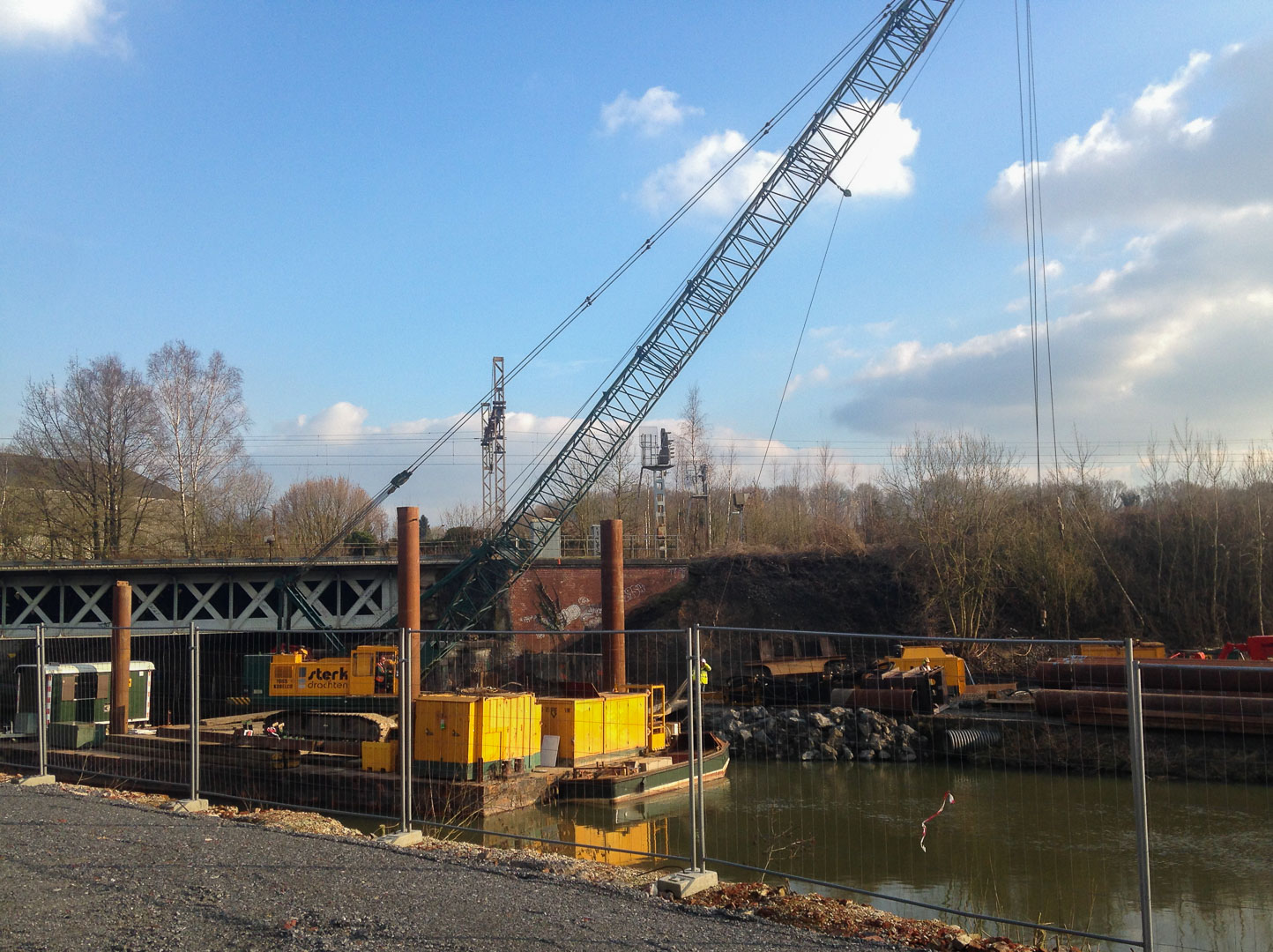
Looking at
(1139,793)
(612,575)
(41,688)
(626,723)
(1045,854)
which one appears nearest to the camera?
(1139,793)

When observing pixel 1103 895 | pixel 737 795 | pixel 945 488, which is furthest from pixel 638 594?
pixel 1103 895

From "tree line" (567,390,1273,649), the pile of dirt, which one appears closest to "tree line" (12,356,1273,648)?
"tree line" (567,390,1273,649)

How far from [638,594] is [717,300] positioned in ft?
49.3

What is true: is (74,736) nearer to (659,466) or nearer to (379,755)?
(379,755)

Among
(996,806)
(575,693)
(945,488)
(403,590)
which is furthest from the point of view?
(945,488)

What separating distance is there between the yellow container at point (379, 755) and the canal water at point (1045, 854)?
302cm

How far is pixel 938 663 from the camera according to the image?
29.7m

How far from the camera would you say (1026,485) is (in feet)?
141

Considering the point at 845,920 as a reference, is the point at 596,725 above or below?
below

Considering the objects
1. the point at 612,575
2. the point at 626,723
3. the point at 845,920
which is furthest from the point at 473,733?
the point at 845,920

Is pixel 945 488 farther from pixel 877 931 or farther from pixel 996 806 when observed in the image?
pixel 877 931

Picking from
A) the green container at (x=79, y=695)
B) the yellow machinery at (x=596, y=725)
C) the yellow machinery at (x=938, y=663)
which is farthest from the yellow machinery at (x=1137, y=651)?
the green container at (x=79, y=695)

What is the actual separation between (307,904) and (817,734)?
74.0ft

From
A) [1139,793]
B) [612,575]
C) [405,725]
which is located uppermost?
[612,575]
